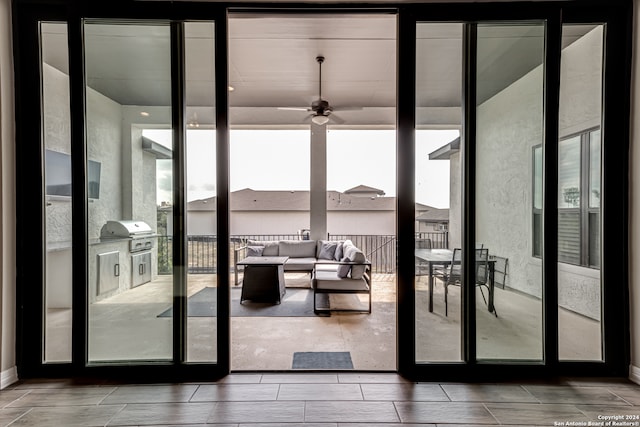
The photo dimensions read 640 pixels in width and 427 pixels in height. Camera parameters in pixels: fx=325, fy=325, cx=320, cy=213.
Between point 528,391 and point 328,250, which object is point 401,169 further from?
point 328,250

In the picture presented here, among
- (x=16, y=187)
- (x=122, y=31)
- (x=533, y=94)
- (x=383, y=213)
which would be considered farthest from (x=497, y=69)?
(x=383, y=213)

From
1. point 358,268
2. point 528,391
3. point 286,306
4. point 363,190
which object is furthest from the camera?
point 363,190

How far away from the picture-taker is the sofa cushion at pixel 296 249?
618 cm

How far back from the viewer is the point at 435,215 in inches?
98.7

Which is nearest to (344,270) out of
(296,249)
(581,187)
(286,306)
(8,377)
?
A: (286,306)

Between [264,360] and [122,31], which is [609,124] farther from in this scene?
[122,31]

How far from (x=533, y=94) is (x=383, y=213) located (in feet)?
26.3

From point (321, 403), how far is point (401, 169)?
1.64 meters

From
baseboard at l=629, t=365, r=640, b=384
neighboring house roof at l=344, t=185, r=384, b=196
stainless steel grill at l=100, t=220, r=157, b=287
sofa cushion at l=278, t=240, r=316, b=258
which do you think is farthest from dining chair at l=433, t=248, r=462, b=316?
neighboring house roof at l=344, t=185, r=384, b=196

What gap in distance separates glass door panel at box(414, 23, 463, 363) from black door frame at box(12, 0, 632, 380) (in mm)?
63

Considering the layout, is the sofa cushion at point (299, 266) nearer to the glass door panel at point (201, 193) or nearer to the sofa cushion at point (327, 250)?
the sofa cushion at point (327, 250)

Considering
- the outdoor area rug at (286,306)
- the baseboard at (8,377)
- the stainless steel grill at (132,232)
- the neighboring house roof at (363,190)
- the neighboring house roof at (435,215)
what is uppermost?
the neighboring house roof at (363,190)

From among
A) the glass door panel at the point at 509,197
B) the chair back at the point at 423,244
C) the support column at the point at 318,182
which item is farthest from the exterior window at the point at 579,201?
the support column at the point at 318,182

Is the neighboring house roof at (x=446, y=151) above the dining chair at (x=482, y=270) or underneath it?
above
